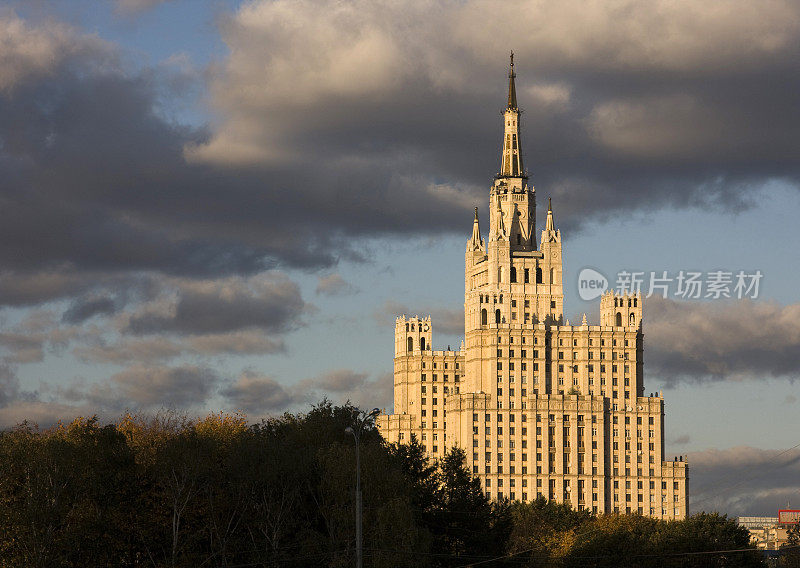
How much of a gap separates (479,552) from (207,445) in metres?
40.0

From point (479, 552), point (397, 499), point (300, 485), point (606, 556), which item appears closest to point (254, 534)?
point (300, 485)

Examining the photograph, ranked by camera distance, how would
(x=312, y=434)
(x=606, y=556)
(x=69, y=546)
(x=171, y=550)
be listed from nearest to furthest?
(x=69, y=546)
(x=171, y=550)
(x=312, y=434)
(x=606, y=556)

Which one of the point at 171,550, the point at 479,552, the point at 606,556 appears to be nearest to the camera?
the point at 171,550

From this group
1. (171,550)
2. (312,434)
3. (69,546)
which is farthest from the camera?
(312,434)

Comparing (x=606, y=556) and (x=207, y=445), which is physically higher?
(x=207, y=445)

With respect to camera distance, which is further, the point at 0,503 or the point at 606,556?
the point at 606,556

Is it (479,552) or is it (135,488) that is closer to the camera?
(135,488)

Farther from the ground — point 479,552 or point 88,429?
point 88,429

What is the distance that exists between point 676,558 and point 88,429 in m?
85.1

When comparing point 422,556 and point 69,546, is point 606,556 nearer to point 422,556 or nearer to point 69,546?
point 422,556

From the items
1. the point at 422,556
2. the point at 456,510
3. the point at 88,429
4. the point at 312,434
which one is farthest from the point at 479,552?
the point at 88,429

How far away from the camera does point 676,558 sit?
187250 millimetres

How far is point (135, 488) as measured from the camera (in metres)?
134

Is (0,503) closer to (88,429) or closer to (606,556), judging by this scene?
(88,429)
